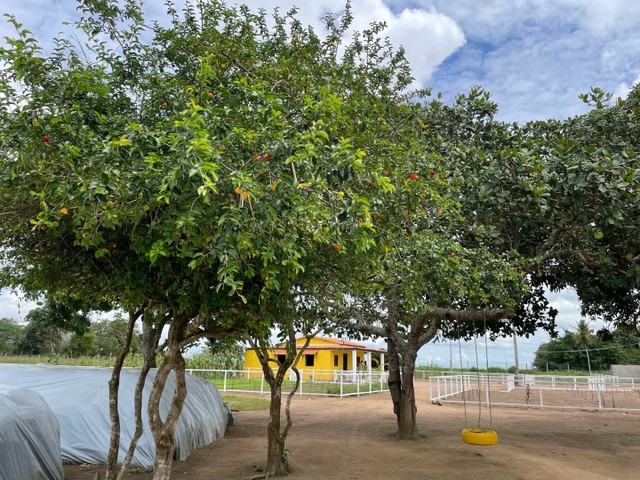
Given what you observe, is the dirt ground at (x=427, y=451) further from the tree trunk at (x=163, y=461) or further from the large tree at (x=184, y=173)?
the large tree at (x=184, y=173)

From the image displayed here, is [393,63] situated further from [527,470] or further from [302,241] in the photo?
[527,470]

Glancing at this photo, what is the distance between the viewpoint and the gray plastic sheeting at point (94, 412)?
30.3ft

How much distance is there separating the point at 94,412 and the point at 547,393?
27.9m

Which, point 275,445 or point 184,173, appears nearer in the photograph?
point 184,173

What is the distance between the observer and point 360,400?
23.9 meters

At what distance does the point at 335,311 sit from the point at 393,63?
4689mm

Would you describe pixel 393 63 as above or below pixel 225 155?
above

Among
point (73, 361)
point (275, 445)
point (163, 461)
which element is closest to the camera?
point (163, 461)

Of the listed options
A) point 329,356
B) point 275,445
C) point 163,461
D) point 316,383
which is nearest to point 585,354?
point 329,356

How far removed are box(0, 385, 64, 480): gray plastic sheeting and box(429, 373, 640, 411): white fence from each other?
15698mm

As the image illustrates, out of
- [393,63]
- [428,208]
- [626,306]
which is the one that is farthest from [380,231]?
[626,306]

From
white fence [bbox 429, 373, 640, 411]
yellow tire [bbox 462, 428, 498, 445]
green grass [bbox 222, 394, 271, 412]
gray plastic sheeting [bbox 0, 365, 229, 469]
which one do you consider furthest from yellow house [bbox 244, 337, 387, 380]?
yellow tire [bbox 462, 428, 498, 445]

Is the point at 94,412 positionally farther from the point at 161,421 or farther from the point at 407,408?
the point at 407,408

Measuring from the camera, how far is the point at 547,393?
97.7 feet
